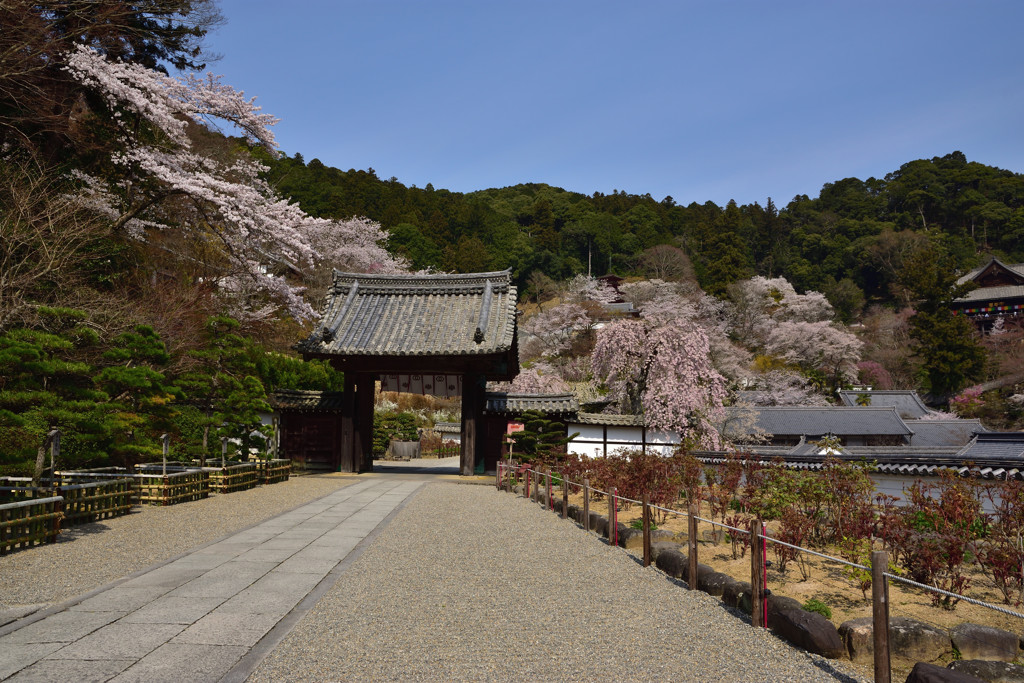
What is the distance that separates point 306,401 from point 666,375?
14.5 meters

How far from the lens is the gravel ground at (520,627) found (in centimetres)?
479

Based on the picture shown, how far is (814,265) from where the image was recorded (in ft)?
229

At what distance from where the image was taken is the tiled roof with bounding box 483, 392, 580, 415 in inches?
869

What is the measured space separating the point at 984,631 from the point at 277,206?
1796 centimetres

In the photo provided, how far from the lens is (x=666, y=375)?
89.9ft

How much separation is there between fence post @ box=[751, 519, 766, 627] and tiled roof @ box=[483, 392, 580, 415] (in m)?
15.7

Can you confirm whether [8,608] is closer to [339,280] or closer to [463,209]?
[339,280]

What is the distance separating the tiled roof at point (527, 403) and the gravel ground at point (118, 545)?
806cm

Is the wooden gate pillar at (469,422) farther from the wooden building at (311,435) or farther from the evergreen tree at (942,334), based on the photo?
the evergreen tree at (942,334)

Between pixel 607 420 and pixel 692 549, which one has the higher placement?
pixel 607 420

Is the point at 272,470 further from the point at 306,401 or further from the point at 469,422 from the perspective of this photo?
the point at 469,422

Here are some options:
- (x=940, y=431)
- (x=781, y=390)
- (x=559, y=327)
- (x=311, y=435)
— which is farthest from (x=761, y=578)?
(x=559, y=327)

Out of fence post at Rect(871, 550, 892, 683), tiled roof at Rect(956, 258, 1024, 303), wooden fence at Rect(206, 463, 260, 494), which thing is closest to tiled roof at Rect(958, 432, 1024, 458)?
fence post at Rect(871, 550, 892, 683)

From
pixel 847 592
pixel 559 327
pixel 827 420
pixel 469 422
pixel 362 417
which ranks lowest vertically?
pixel 847 592
